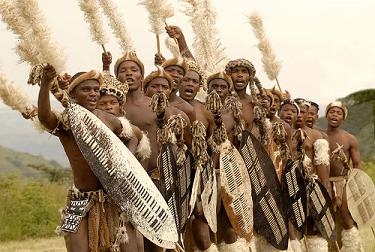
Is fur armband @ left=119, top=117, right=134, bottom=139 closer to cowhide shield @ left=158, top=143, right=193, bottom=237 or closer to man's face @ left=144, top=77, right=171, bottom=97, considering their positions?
cowhide shield @ left=158, top=143, right=193, bottom=237

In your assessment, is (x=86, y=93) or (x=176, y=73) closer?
(x=86, y=93)

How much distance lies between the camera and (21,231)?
51.4 feet

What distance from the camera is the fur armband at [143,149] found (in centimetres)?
677

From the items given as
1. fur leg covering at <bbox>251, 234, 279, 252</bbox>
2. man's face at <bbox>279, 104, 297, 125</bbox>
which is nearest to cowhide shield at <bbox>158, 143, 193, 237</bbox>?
fur leg covering at <bbox>251, 234, 279, 252</bbox>

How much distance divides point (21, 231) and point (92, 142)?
394 inches

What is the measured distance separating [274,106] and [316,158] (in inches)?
26.9

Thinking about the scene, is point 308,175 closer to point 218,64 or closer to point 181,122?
point 218,64

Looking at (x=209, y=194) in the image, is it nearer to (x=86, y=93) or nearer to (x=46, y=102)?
(x=86, y=93)

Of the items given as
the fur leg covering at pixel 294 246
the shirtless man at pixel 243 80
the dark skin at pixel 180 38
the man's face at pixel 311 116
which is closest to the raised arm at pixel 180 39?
the dark skin at pixel 180 38

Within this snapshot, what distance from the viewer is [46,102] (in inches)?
227

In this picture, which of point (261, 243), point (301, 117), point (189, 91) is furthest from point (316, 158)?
point (189, 91)

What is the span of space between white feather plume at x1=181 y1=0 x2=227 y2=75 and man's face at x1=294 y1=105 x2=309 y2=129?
1.00 m

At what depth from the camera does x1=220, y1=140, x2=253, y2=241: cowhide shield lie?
7910 mm

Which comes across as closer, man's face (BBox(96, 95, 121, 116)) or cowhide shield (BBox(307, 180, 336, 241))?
man's face (BBox(96, 95, 121, 116))
